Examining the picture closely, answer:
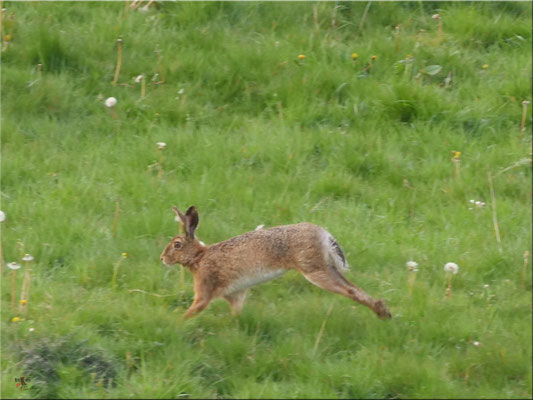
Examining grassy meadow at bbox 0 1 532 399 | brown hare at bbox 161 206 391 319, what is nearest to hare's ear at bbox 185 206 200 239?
brown hare at bbox 161 206 391 319

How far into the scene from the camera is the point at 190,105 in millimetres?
8656

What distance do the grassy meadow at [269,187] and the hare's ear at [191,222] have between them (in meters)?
0.35

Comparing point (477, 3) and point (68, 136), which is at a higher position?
point (477, 3)

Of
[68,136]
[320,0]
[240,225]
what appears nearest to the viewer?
[240,225]

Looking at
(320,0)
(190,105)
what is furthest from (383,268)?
(320,0)

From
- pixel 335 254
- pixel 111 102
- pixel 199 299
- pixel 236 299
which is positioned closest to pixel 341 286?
pixel 335 254

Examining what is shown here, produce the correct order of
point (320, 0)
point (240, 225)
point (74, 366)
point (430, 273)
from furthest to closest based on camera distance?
point (320, 0)
point (240, 225)
point (430, 273)
point (74, 366)

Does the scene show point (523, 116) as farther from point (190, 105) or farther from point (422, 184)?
point (190, 105)

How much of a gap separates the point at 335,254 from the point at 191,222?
1.07m

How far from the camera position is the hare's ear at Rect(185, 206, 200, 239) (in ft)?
22.0

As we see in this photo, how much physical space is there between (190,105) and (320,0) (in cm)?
201

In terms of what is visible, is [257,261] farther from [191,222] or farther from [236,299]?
[191,222]

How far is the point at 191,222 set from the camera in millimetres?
Answer: 6758

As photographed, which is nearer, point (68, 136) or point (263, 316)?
point (263, 316)
